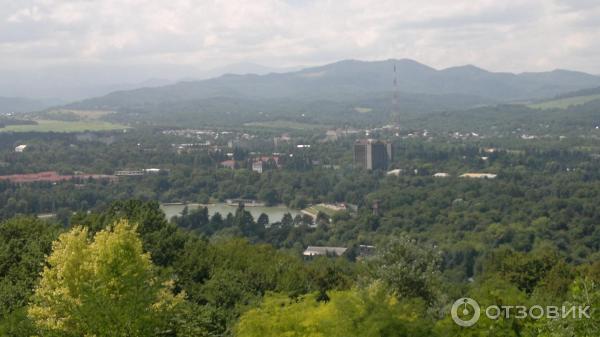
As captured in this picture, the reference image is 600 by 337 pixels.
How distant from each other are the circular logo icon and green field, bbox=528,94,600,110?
488 ft

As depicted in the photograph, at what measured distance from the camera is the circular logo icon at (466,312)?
12.8 meters

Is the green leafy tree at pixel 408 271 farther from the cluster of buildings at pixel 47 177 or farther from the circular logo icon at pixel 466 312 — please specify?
the cluster of buildings at pixel 47 177

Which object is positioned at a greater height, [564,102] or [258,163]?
[258,163]

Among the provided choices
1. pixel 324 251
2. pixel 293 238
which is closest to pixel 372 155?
pixel 293 238

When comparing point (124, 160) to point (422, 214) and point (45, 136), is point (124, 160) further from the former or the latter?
point (422, 214)

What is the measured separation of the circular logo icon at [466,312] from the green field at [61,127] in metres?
101

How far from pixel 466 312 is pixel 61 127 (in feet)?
370

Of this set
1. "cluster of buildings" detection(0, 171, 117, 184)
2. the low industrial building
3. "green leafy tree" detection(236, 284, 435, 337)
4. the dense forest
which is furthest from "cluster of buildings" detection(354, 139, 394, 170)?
"green leafy tree" detection(236, 284, 435, 337)

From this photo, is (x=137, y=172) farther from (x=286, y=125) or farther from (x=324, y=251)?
(x=286, y=125)

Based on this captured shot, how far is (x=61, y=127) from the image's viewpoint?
393 feet

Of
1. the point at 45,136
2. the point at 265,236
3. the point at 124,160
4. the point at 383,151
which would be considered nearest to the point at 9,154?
the point at 124,160

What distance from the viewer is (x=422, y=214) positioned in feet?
173

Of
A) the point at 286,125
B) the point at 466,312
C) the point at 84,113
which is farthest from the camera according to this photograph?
the point at 84,113

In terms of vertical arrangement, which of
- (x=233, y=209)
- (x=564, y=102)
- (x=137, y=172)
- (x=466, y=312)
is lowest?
(x=564, y=102)
